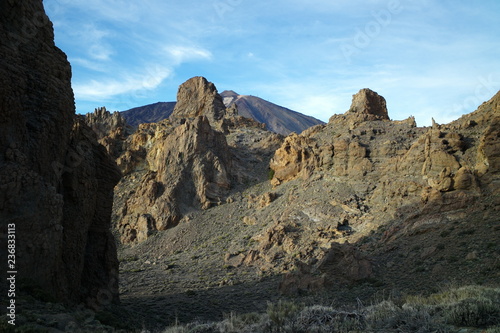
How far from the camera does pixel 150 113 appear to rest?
594 feet

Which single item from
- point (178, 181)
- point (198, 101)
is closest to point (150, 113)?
point (198, 101)

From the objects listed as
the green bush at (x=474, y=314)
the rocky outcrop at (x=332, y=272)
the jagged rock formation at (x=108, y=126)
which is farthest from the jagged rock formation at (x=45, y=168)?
the jagged rock formation at (x=108, y=126)

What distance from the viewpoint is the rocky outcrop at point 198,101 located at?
249 ft

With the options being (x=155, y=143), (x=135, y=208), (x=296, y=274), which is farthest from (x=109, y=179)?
(x=155, y=143)

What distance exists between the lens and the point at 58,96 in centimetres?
1692

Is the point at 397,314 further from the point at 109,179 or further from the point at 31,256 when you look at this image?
the point at 109,179

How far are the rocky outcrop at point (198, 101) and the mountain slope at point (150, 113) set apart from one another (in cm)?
8892

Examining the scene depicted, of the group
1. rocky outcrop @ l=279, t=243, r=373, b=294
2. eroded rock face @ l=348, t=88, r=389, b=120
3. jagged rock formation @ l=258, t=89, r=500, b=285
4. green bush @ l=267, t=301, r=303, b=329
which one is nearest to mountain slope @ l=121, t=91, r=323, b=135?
eroded rock face @ l=348, t=88, r=389, b=120

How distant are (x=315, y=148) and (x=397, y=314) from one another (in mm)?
37240

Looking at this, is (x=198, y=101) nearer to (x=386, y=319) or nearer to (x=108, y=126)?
(x=108, y=126)

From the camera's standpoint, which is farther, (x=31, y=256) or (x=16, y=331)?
(x=31, y=256)

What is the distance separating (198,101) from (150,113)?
358 ft

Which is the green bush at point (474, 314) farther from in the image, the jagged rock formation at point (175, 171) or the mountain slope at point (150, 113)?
the mountain slope at point (150, 113)

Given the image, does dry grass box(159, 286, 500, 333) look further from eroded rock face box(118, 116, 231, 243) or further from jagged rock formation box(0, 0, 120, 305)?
eroded rock face box(118, 116, 231, 243)
